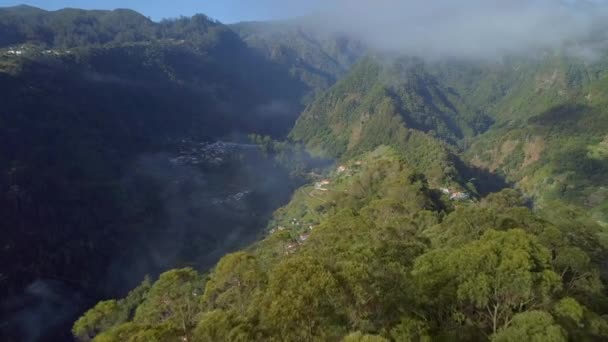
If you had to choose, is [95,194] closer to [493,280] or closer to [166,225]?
[166,225]

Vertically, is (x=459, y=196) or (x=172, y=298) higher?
(x=172, y=298)

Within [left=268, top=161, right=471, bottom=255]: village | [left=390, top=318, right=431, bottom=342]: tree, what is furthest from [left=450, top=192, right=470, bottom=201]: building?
[left=390, top=318, right=431, bottom=342]: tree

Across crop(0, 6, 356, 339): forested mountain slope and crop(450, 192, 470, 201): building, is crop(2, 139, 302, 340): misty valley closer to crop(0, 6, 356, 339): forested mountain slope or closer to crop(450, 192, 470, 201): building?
crop(0, 6, 356, 339): forested mountain slope

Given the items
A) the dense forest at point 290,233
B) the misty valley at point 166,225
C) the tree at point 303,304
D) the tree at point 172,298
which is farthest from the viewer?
the misty valley at point 166,225

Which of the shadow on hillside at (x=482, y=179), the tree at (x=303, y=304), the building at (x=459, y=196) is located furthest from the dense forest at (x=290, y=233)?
the shadow on hillside at (x=482, y=179)

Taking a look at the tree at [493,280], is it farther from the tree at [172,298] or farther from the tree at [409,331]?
the tree at [172,298]

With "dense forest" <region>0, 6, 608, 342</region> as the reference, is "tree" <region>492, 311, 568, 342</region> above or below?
above

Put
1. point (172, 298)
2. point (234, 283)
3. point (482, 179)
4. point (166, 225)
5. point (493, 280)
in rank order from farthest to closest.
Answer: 1. point (482, 179)
2. point (166, 225)
3. point (234, 283)
4. point (172, 298)
5. point (493, 280)

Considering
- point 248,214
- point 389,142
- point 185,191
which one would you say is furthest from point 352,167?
point 185,191

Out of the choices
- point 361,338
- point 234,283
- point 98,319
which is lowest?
point 98,319

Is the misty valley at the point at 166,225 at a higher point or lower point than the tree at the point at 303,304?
lower

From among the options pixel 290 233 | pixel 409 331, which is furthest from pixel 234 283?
pixel 290 233
